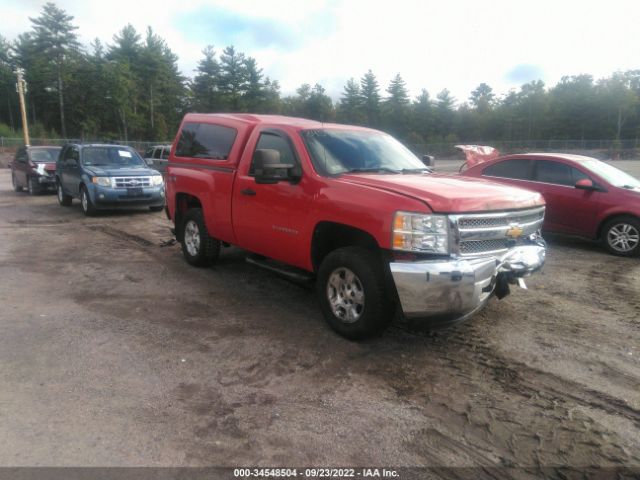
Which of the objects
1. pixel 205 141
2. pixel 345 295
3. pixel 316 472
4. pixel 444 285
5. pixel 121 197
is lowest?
pixel 316 472

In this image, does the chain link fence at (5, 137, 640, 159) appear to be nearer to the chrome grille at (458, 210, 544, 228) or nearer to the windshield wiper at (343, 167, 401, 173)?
the windshield wiper at (343, 167, 401, 173)

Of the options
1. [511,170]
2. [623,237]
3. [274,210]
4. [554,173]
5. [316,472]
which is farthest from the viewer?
[511,170]

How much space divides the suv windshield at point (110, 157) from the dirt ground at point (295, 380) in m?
7.01

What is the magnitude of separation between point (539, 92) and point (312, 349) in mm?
91078

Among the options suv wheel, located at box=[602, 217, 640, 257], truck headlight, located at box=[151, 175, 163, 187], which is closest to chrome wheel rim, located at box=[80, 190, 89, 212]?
truck headlight, located at box=[151, 175, 163, 187]

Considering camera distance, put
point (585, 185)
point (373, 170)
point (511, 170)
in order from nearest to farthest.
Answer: point (373, 170), point (585, 185), point (511, 170)

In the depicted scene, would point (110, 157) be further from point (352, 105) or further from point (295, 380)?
point (352, 105)

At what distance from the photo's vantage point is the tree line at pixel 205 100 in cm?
6431

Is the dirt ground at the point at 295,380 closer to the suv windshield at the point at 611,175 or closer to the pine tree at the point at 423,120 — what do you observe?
the suv windshield at the point at 611,175

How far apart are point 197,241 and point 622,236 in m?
6.63

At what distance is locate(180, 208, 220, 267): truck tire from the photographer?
6770 millimetres

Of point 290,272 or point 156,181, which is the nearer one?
point 290,272

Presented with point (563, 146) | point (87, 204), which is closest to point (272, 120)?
point (87, 204)

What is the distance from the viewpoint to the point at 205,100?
70000 millimetres
